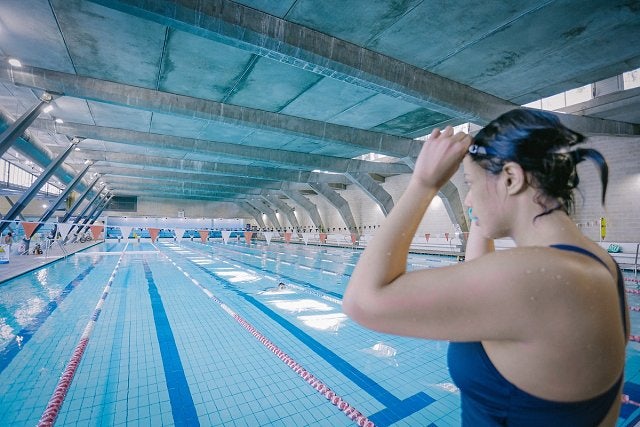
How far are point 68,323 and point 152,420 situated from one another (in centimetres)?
353

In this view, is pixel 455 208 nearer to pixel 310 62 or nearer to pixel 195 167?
pixel 310 62

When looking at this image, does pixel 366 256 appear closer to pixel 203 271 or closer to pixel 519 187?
pixel 519 187

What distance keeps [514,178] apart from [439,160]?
0.18 meters

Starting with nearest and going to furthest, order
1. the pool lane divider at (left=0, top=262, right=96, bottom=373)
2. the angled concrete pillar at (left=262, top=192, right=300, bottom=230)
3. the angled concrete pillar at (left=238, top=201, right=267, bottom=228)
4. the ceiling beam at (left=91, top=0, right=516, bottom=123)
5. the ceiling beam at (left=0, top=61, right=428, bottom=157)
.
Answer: the pool lane divider at (left=0, top=262, right=96, bottom=373), the ceiling beam at (left=91, top=0, right=516, bottom=123), the ceiling beam at (left=0, top=61, right=428, bottom=157), the angled concrete pillar at (left=262, top=192, right=300, bottom=230), the angled concrete pillar at (left=238, top=201, right=267, bottom=228)

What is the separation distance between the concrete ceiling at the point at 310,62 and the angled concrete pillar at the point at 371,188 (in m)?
4.97

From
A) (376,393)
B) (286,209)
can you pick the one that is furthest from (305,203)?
(376,393)

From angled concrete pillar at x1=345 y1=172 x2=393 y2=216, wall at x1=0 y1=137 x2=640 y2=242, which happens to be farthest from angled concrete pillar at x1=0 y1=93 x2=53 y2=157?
angled concrete pillar at x1=345 y1=172 x2=393 y2=216

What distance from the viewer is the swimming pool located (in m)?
2.68

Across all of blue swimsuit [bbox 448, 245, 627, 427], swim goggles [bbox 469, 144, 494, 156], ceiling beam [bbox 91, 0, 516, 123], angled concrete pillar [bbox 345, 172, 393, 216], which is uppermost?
ceiling beam [bbox 91, 0, 516, 123]

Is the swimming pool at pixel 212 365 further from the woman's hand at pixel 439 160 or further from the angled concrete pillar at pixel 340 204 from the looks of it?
the angled concrete pillar at pixel 340 204

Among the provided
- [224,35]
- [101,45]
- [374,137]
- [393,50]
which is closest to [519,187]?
[224,35]

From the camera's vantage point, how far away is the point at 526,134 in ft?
2.43

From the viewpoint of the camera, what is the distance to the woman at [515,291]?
0.57 m

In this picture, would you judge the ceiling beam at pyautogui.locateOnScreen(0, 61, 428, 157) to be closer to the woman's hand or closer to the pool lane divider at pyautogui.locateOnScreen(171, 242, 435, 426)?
the pool lane divider at pyautogui.locateOnScreen(171, 242, 435, 426)
